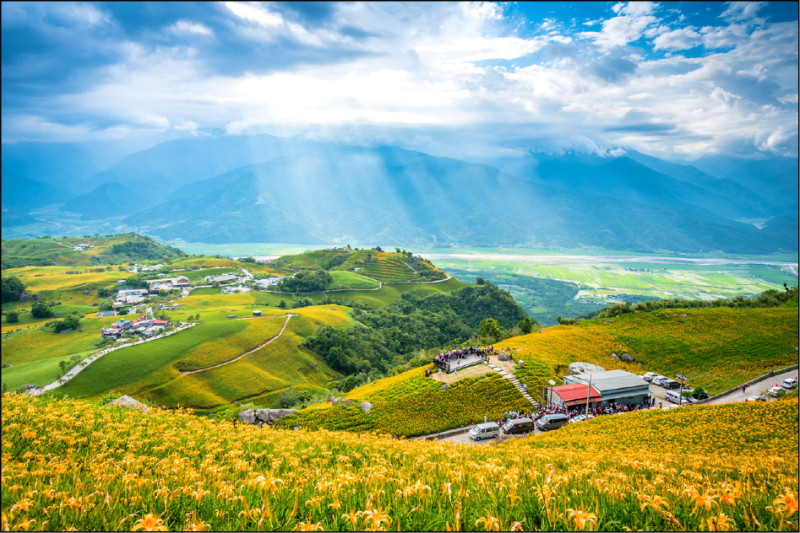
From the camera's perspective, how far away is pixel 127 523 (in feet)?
15.8

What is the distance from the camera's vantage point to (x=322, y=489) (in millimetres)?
5453

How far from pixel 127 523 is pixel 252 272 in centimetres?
11420

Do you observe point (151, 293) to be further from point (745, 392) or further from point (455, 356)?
point (745, 392)

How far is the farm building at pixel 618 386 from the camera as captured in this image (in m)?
25.1

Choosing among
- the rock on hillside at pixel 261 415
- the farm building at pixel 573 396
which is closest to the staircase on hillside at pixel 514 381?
the farm building at pixel 573 396

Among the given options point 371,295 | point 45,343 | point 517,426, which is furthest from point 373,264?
point 517,426

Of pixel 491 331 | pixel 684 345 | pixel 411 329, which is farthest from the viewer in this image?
pixel 411 329

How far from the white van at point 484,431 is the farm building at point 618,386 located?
8171 mm

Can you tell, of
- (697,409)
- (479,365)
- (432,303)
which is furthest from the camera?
(432,303)

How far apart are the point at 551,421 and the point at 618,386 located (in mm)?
6646

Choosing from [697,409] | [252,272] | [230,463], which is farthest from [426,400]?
[252,272]

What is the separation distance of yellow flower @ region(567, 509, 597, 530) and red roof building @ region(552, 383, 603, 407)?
21070 millimetres

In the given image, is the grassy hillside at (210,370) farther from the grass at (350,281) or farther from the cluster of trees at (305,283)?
the grass at (350,281)

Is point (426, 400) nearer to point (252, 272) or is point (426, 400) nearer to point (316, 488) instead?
point (316, 488)
